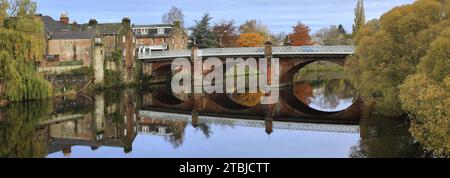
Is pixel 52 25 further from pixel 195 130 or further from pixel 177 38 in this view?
pixel 195 130

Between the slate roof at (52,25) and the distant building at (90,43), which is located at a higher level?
the slate roof at (52,25)

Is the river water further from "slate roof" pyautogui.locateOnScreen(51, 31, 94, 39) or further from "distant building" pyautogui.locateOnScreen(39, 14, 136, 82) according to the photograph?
"slate roof" pyautogui.locateOnScreen(51, 31, 94, 39)

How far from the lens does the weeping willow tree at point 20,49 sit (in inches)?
1470

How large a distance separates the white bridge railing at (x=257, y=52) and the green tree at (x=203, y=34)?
10913mm

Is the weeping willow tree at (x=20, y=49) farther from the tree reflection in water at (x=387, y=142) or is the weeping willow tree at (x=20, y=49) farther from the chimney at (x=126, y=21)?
the tree reflection in water at (x=387, y=142)

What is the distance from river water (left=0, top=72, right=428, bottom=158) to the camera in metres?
23.3

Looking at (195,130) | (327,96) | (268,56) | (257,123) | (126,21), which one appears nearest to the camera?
(195,130)

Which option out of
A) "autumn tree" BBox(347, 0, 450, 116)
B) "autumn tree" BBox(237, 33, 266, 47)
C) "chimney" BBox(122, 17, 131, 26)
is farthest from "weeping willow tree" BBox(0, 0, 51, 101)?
"autumn tree" BBox(237, 33, 266, 47)

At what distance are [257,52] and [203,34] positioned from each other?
61.0ft

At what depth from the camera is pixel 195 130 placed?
30.0 metres

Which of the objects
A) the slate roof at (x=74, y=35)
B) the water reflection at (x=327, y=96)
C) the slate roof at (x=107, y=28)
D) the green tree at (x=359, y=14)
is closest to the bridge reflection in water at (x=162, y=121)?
the water reflection at (x=327, y=96)

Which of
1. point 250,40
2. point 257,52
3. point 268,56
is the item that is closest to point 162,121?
point 268,56
